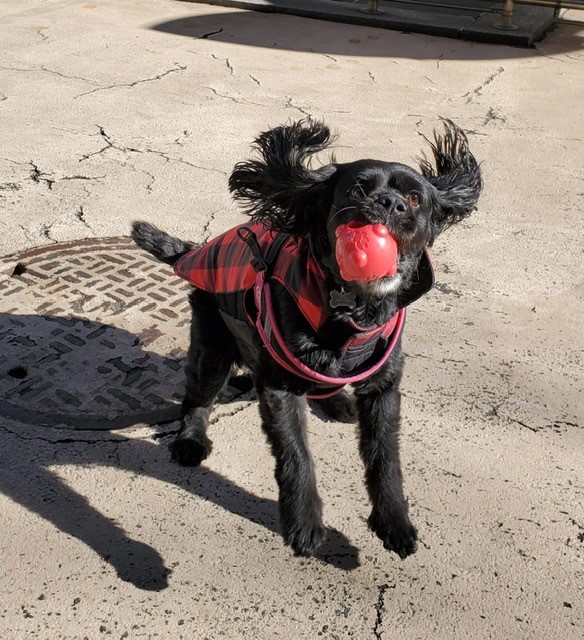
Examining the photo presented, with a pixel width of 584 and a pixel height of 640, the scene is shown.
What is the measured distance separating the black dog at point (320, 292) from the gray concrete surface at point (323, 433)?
243 mm

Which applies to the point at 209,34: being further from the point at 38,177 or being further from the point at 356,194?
the point at 356,194

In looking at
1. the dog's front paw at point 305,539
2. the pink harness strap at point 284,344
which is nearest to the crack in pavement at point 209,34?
the pink harness strap at point 284,344

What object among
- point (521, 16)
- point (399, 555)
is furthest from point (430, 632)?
point (521, 16)

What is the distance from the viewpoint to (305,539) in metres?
2.76

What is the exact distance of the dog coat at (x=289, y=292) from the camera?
267 centimetres

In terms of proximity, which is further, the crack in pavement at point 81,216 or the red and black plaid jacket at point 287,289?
the crack in pavement at point 81,216

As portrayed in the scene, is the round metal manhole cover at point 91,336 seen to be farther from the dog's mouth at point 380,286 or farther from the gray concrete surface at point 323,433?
the dog's mouth at point 380,286

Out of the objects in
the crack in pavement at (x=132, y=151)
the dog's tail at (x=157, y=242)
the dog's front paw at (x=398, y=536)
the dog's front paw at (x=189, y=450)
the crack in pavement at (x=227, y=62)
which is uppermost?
the dog's tail at (x=157, y=242)

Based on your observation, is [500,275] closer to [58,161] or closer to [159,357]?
[159,357]

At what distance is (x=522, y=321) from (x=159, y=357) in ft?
5.83

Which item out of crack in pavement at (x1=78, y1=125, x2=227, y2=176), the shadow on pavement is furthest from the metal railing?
crack in pavement at (x1=78, y1=125, x2=227, y2=176)

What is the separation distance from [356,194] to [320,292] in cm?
31

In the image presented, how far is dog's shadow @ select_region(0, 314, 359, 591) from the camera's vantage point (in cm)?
290

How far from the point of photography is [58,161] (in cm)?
576
